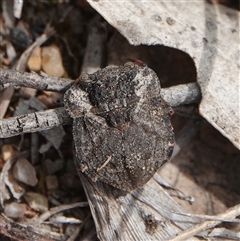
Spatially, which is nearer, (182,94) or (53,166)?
(182,94)

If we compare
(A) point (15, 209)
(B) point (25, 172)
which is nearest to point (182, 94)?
(B) point (25, 172)

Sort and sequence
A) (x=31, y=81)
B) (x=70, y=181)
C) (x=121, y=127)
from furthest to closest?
(x=70, y=181) → (x=31, y=81) → (x=121, y=127)

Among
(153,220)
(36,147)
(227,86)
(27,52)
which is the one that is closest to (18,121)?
(36,147)

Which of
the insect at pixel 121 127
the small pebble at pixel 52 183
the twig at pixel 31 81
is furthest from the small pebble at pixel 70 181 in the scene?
the twig at pixel 31 81

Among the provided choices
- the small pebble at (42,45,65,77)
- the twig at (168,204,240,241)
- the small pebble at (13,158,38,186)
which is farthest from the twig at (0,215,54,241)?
the small pebble at (42,45,65,77)

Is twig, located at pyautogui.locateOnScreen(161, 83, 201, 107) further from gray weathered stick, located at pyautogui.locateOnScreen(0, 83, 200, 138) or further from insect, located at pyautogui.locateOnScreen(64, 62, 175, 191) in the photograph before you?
insect, located at pyautogui.locateOnScreen(64, 62, 175, 191)

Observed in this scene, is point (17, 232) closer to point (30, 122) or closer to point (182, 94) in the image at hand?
point (30, 122)

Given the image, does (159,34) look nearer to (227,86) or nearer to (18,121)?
(227,86)
